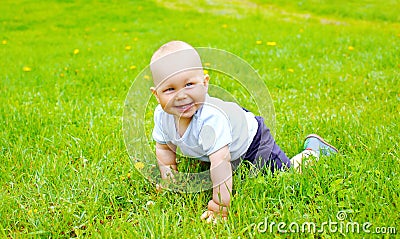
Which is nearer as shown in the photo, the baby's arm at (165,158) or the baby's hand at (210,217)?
the baby's hand at (210,217)

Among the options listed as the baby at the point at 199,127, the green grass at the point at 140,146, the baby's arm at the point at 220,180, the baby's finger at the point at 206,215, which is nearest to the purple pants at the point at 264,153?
the baby at the point at 199,127

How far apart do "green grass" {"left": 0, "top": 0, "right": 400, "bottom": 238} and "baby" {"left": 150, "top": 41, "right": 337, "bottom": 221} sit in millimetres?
149

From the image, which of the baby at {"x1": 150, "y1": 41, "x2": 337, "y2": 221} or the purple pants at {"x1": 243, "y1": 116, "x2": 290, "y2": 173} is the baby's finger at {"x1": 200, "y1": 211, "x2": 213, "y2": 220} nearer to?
the baby at {"x1": 150, "y1": 41, "x2": 337, "y2": 221}

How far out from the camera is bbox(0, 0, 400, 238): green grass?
2.15m

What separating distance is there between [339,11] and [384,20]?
5.00ft

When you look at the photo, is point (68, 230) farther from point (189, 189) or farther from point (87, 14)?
point (87, 14)

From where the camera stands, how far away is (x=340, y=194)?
2.20 meters

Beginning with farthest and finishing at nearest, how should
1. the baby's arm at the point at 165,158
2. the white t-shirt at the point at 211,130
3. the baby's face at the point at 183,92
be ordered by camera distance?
the baby's arm at the point at 165,158 < the white t-shirt at the point at 211,130 < the baby's face at the point at 183,92

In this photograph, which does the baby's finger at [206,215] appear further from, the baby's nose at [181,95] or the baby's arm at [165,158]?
the baby's nose at [181,95]

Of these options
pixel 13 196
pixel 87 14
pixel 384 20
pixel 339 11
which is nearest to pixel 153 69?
pixel 13 196

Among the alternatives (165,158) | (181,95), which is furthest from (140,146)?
(181,95)

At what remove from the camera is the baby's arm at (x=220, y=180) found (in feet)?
7.30

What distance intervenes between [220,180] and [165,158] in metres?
0.52

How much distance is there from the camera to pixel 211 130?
2262 millimetres
